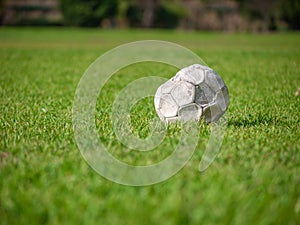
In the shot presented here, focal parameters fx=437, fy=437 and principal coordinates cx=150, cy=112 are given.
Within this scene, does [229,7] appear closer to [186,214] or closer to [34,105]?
[34,105]

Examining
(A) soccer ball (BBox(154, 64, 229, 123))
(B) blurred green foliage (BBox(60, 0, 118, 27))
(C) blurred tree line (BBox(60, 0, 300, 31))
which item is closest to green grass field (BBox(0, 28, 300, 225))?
(A) soccer ball (BBox(154, 64, 229, 123))

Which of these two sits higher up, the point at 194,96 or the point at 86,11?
the point at 194,96

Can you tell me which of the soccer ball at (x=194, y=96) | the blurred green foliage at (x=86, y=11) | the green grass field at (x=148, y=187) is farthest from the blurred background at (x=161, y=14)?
the soccer ball at (x=194, y=96)

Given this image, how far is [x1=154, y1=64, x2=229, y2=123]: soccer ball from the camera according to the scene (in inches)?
164

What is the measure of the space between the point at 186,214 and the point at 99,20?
43.8 meters

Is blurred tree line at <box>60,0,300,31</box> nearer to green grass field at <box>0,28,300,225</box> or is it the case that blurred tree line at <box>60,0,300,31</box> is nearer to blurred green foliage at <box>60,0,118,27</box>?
blurred green foliage at <box>60,0,118,27</box>

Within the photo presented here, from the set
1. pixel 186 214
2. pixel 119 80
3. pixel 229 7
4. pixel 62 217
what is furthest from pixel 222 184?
pixel 229 7

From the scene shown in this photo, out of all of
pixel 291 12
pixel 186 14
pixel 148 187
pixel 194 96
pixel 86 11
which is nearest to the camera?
pixel 148 187

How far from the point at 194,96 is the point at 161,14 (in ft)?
147

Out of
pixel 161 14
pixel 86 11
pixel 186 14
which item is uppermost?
pixel 186 14

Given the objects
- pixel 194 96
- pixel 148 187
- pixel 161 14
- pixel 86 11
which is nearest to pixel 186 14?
pixel 161 14

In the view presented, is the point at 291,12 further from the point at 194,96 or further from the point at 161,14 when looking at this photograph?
the point at 194,96

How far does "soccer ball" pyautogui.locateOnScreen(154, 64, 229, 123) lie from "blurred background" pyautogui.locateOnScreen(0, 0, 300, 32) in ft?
132

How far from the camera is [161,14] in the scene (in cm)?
4778
